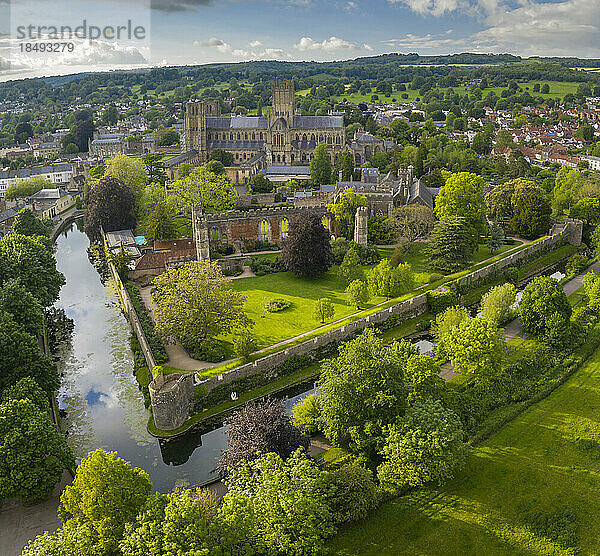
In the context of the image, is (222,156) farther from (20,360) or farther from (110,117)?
(110,117)

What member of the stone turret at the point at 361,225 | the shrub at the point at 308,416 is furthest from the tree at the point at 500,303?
the shrub at the point at 308,416

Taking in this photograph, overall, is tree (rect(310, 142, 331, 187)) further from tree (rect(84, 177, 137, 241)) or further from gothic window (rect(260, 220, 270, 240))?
tree (rect(84, 177, 137, 241))

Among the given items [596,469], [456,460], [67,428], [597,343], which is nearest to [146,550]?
[456,460]

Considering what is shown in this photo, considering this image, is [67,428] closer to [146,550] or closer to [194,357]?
[194,357]

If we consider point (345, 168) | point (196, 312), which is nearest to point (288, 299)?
point (196, 312)

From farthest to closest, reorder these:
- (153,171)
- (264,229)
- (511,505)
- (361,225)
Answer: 1. (153,171)
2. (264,229)
3. (361,225)
4. (511,505)

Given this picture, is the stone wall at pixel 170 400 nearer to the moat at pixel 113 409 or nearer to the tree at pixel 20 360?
the moat at pixel 113 409
